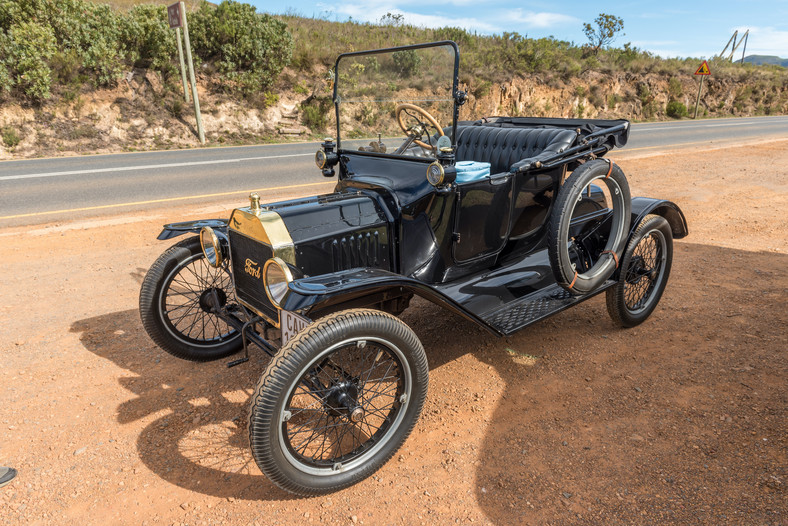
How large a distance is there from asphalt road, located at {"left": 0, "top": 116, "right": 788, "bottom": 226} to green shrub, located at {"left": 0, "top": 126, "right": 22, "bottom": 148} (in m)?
1.70

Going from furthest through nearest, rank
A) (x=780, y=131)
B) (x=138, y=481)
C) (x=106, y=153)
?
(x=780, y=131) → (x=106, y=153) → (x=138, y=481)

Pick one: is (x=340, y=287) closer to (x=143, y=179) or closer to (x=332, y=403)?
(x=332, y=403)

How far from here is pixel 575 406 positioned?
9.91 feet

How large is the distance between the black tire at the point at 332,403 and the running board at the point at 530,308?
0.79 meters

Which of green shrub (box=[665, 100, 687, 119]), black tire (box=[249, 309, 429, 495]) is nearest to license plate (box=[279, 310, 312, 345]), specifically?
black tire (box=[249, 309, 429, 495])

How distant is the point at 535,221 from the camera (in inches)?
157

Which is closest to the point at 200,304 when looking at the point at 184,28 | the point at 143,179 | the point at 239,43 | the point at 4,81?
the point at 143,179

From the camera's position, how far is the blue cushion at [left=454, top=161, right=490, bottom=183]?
3.28 metres

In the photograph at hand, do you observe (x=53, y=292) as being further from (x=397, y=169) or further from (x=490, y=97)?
(x=490, y=97)

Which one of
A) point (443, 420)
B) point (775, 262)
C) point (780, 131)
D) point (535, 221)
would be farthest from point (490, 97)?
point (443, 420)

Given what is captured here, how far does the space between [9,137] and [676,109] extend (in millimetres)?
30257

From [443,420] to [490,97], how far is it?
2021 centimetres

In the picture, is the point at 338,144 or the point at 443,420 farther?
the point at 338,144

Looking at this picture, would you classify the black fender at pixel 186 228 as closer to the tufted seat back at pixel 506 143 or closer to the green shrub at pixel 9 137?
the tufted seat back at pixel 506 143
